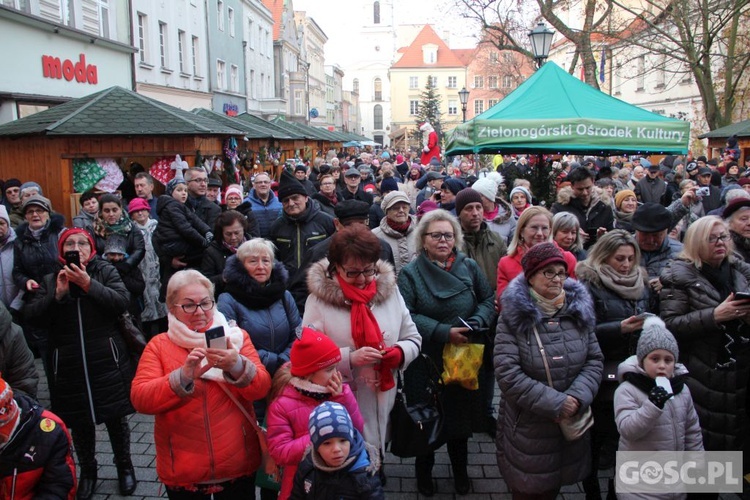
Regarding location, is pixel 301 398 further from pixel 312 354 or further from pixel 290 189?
pixel 290 189

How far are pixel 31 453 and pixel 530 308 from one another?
2.71 metres

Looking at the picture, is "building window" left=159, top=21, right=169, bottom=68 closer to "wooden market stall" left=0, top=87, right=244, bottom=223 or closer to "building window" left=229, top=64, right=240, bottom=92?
"building window" left=229, top=64, right=240, bottom=92

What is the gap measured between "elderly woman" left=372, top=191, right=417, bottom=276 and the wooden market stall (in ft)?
19.5

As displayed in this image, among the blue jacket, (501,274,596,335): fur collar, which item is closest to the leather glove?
(501,274,596,335): fur collar

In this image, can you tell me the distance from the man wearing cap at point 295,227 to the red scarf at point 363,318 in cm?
239

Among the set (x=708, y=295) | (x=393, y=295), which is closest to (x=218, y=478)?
(x=393, y=295)

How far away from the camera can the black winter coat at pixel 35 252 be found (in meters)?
5.59

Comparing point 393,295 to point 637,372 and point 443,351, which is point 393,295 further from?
point 637,372

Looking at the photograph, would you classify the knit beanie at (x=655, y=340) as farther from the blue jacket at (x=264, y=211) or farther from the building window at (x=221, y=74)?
the building window at (x=221, y=74)

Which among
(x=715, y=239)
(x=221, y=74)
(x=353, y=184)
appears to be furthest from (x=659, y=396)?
(x=221, y=74)

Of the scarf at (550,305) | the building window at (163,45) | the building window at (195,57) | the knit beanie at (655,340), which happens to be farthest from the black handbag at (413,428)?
the building window at (195,57)

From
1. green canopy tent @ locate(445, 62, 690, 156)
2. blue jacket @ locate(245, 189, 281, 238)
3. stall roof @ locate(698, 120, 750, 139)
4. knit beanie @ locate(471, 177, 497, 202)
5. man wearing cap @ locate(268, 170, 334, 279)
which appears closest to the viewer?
man wearing cap @ locate(268, 170, 334, 279)

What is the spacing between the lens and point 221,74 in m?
31.2

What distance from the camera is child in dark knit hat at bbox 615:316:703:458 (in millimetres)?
3457
